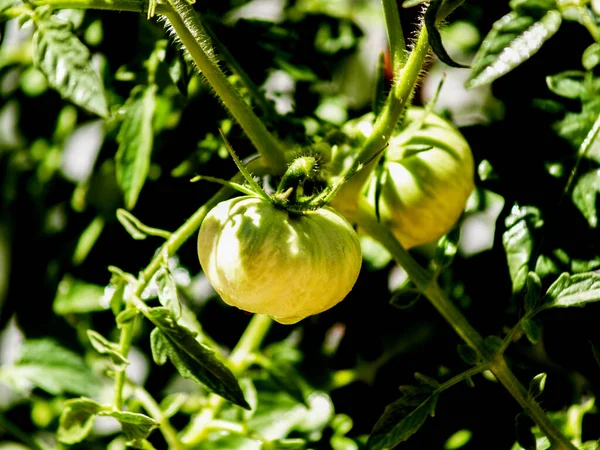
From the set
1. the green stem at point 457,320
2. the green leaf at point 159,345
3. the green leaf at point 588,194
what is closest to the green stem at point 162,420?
the green leaf at point 159,345

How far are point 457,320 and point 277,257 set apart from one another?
300 millimetres

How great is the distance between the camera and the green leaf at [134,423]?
0.98m

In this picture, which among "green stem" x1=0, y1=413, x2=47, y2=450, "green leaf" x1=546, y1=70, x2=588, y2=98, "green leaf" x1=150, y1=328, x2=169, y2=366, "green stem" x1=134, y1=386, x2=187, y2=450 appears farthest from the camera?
"green stem" x1=0, y1=413, x2=47, y2=450

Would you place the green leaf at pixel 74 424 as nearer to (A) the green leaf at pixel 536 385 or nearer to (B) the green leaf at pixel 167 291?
(B) the green leaf at pixel 167 291

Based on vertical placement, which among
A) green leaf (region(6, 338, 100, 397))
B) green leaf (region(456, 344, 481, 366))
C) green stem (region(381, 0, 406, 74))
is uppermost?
green stem (region(381, 0, 406, 74))

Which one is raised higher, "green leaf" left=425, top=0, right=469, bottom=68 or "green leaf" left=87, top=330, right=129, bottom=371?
"green leaf" left=425, top=0, right=469, bottom=68

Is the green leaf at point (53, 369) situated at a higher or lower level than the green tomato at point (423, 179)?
lower

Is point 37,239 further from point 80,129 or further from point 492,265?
point 492,265

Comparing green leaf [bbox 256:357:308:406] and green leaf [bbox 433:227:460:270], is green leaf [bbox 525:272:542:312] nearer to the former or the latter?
green leaf [bbox 433:227:460:270]

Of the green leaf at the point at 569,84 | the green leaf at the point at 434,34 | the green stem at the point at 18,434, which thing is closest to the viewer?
the green leaf at the point at 434,34

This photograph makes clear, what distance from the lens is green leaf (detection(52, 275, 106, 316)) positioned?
1.42 metres

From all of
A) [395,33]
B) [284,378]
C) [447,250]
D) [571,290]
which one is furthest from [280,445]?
[395,33]

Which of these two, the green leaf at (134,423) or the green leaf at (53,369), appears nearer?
the green leaf at (134,423)

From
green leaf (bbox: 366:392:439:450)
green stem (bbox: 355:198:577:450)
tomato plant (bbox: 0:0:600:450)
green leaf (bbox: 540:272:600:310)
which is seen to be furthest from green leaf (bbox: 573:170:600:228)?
green leaf (bbox: 366:392:439:450)
